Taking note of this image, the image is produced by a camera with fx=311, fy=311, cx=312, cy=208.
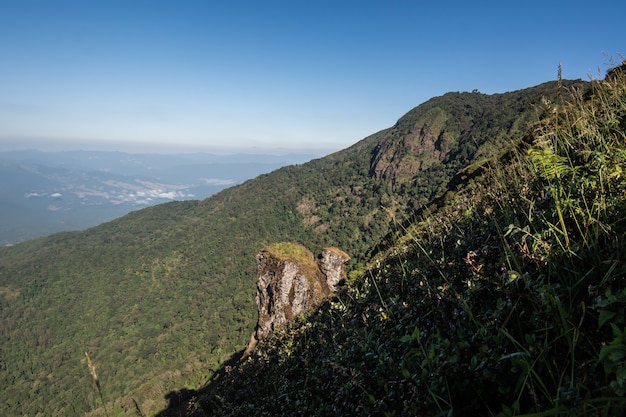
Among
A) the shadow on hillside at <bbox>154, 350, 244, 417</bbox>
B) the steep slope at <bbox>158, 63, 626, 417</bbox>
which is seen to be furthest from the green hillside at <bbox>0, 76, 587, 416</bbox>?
the steep slope at <bbox>158, 63, 626, 417</bbox>

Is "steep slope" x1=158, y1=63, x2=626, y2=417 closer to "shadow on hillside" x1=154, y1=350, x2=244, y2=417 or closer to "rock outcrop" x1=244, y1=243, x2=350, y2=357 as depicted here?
"shadow on hillside" x1=154, y1=350, x2=244, y2=417

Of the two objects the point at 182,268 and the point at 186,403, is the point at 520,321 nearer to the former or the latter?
the point at 186,403

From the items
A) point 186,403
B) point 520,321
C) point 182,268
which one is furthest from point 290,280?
point 182,268

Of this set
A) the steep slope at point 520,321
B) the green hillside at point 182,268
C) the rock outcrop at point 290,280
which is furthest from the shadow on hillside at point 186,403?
the green hillside at point 182,268

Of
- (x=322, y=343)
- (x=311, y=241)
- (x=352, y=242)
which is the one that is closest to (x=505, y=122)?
(x=352, y=242)

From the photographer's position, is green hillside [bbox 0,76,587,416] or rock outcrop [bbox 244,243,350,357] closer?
rock outcrop [bbox 244,243,350,357]

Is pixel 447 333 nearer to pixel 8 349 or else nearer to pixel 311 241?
pixel 311 241

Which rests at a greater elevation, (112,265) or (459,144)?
(459,144)
